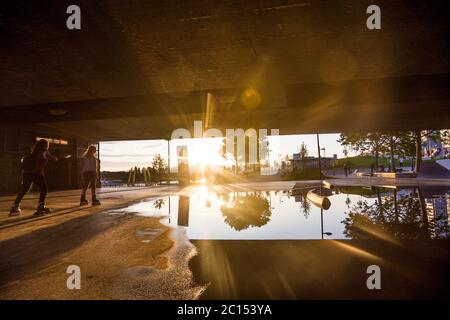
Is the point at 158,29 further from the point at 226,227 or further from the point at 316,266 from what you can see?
the point at 316,266

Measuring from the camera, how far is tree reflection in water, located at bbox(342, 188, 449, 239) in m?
4.91

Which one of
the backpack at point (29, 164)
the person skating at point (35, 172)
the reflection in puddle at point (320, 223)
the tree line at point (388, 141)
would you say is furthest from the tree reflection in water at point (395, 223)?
the tree line at point (388, 141)

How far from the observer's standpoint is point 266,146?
5959 cm

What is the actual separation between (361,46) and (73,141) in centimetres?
2040

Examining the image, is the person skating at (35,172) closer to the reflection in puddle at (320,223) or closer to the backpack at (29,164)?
the backpack at (29,164)

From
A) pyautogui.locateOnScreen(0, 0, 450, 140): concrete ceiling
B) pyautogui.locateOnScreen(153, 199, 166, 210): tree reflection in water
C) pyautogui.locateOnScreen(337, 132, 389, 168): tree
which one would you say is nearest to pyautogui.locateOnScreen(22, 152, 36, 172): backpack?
pyautogui.locateOnScreen(0, 0, 450, 140): concrete ceiling

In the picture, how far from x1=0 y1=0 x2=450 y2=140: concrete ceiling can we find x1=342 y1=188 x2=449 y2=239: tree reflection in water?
10.1 ft

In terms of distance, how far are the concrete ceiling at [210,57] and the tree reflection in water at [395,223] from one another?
3.09 meters

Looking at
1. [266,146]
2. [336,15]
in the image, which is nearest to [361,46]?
[336,15]

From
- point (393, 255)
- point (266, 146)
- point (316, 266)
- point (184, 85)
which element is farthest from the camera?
point (266, 146)

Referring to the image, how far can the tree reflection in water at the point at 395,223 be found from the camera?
491 cm

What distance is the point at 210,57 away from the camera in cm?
568

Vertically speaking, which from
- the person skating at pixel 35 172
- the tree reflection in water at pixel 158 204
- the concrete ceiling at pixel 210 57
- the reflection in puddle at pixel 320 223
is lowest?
the reflection in puddle at pixel 320 223
